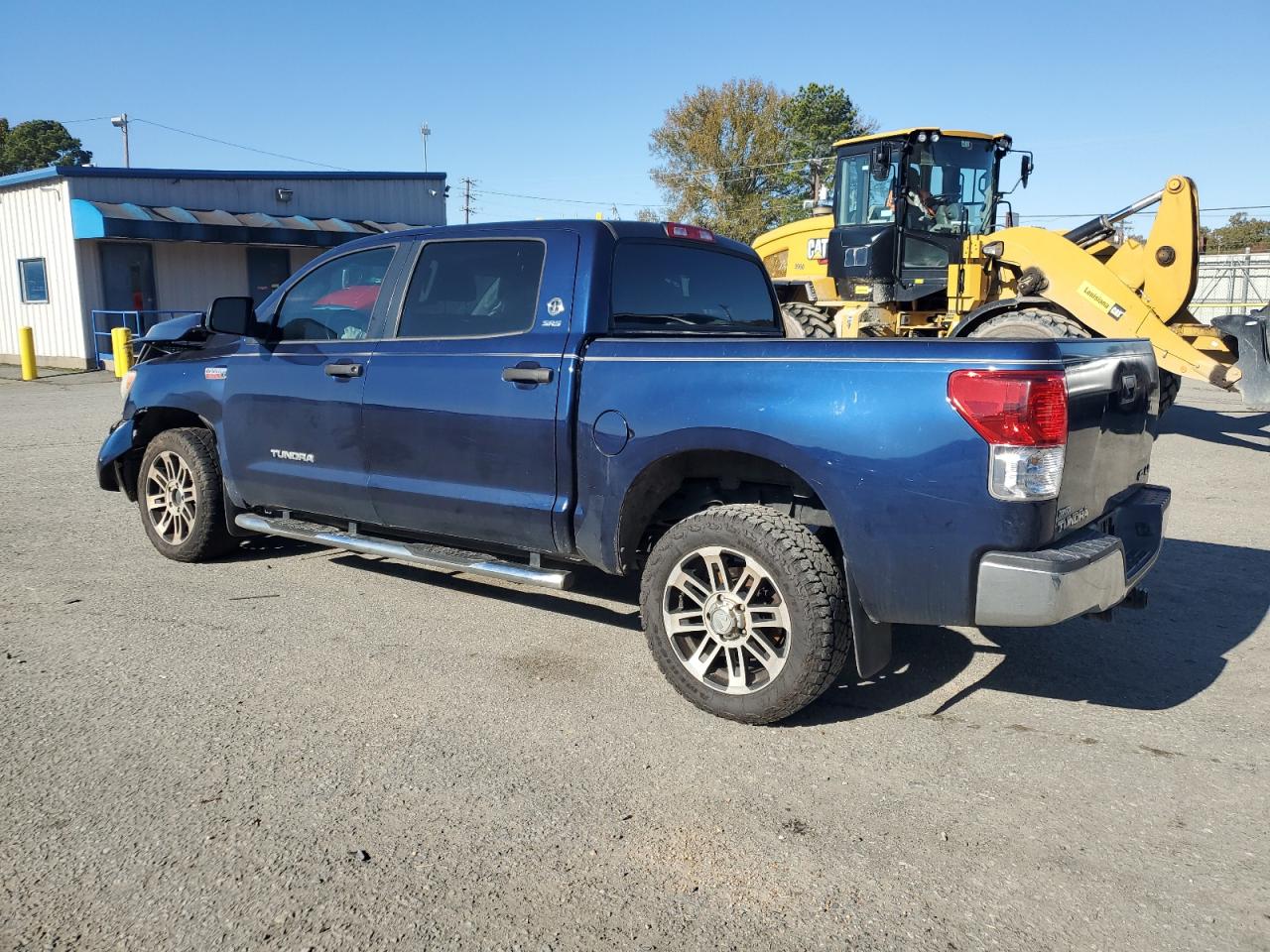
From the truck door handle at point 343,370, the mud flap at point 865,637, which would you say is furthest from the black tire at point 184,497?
the mud flap at point 865,637

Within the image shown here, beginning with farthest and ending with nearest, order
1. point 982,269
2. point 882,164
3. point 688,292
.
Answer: point 982,269
point 882,164
point 688,292

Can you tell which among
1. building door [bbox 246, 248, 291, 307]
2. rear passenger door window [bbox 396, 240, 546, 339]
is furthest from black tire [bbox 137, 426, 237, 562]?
building door [bbox 246, 248, 291, 307]

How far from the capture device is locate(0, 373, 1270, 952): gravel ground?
2623mm

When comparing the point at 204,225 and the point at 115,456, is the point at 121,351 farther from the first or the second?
the point at 115,456

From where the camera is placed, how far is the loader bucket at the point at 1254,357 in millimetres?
10508

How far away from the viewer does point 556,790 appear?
10.8 feet

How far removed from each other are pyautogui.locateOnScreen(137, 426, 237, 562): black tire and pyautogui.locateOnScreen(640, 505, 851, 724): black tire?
3.19m

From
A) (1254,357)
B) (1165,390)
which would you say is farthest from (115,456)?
(1254,357)

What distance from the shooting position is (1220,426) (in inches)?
495

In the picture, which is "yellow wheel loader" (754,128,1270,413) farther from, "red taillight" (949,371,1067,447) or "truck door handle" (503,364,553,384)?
"red taillight" (949,371,1067,447)

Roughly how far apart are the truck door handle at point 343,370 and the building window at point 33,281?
21.8m

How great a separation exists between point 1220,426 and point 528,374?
37.6 ft

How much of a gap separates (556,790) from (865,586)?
1.29 m

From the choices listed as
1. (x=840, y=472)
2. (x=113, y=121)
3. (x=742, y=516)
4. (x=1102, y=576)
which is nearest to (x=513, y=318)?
(x=742, y=516)
